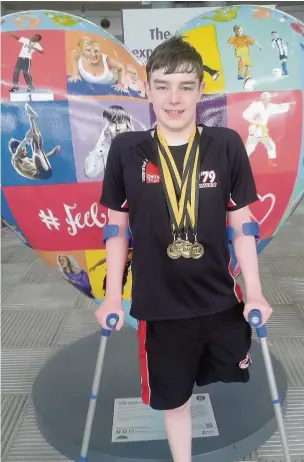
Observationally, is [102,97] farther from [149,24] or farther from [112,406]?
[149,24]

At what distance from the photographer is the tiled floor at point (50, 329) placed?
2.36 meters

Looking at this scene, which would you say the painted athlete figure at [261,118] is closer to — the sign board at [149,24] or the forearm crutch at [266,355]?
the forearm crutch at [266,355]

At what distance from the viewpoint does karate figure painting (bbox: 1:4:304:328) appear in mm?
2102

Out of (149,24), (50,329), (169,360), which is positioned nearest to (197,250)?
(169,360)

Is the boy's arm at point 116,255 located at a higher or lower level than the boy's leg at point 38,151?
lower

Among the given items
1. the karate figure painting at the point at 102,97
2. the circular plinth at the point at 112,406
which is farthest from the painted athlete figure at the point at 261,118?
the circular plinth at the point at 112,406

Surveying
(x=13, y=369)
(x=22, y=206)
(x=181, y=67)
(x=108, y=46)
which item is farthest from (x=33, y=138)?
(x=13, y=369)

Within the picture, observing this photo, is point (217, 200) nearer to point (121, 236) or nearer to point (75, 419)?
point (121, 236)

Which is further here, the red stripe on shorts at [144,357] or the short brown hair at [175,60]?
the red stripe on shorts at [144,357]

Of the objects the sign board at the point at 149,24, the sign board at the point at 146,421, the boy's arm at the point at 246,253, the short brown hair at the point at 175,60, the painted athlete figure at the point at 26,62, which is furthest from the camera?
the sign board at the point at 149,24

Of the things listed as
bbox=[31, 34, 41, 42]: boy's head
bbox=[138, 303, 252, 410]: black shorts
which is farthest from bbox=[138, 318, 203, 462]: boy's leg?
bbox=[31, 34, 41, 42]: boy's head

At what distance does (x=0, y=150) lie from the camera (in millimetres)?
2150

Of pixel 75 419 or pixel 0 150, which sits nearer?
pixel 0 150

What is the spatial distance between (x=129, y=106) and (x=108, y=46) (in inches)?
11.2
